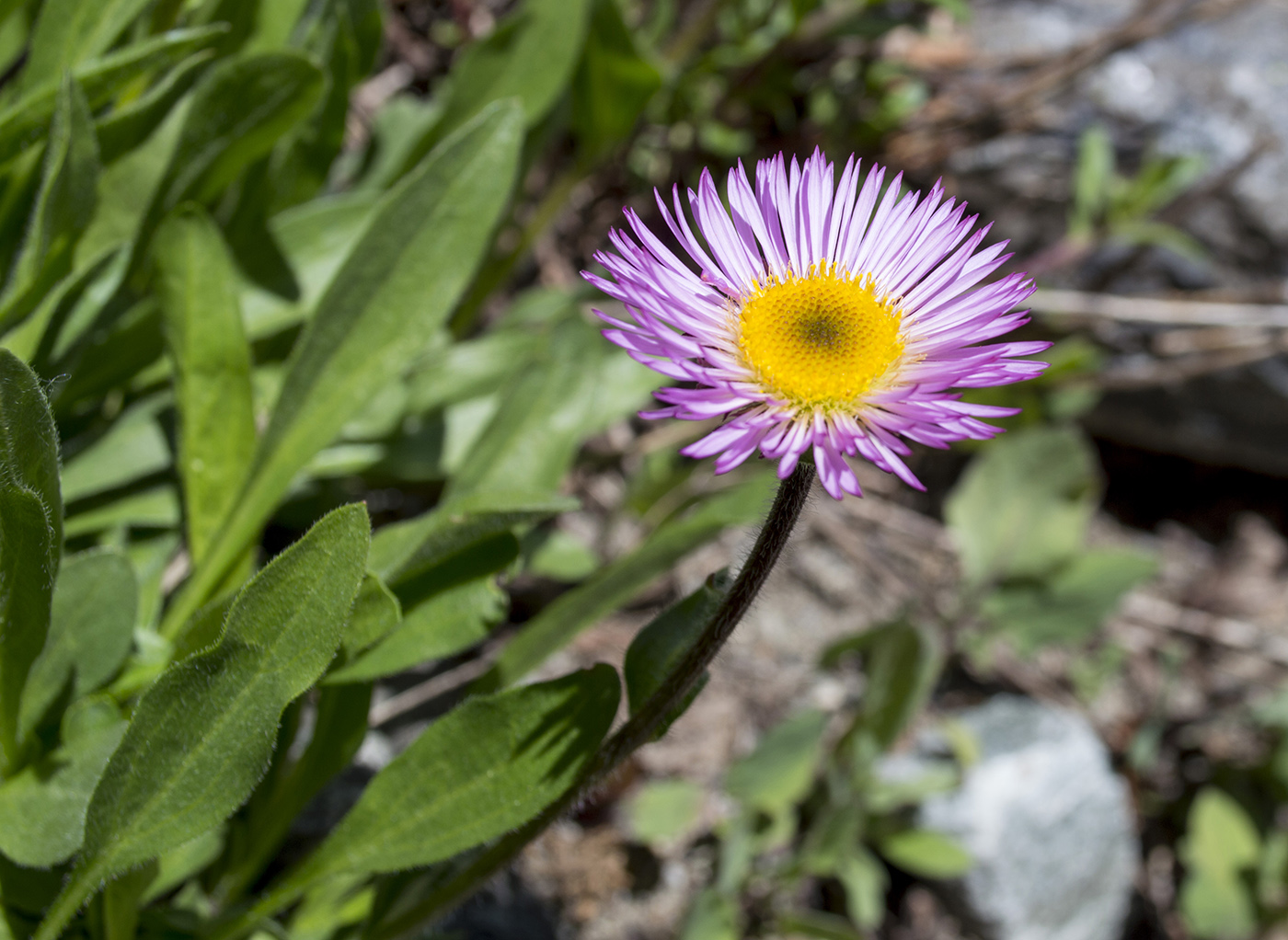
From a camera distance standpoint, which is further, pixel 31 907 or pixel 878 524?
pixel 878 524

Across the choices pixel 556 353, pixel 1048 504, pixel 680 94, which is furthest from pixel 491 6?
pixel 1048 504

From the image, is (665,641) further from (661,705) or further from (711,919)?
(711,919)

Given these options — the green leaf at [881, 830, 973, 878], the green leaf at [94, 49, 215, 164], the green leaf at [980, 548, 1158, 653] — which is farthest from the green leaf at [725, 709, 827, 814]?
the green leaf at [94, 49, 215, 164]

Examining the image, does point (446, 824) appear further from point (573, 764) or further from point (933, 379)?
point (933, 379)

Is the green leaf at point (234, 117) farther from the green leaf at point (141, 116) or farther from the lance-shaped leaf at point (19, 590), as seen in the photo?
the lance-shaped leaf at point (19, 590)

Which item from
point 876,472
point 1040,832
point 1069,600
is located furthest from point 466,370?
point 1040,832

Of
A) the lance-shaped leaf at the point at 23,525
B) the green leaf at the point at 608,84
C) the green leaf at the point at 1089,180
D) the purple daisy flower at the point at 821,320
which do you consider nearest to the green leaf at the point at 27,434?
the lance-shaped leaf at the point at 23,525
